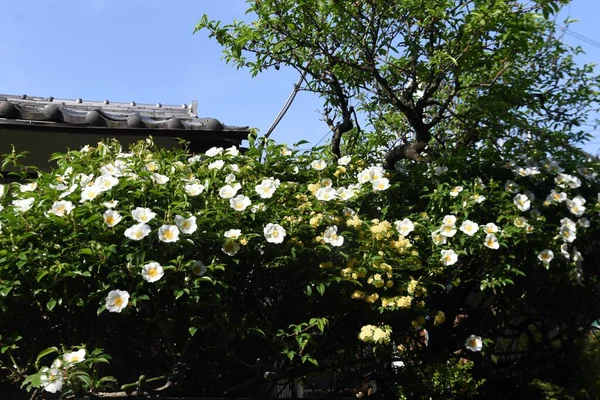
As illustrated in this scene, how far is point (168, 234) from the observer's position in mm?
2352

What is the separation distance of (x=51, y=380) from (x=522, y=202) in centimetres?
238

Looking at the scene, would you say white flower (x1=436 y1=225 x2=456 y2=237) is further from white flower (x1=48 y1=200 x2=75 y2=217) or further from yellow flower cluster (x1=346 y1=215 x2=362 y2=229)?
white flower (x1=48 y1=200 x2=75 y2=217)

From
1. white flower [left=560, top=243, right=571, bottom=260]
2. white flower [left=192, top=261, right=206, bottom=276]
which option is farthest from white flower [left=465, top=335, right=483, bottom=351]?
white flower [left=192, top=261, right=206, bottom=276]

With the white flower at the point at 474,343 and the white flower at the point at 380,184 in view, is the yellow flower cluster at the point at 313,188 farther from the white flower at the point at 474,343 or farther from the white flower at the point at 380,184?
the white flower at the point at 474,343

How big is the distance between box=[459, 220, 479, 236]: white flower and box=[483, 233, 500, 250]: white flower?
0.07 metres

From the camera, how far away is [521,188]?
326cm

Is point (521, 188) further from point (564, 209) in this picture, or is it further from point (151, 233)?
point (151, 233)

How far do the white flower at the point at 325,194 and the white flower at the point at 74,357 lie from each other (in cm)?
128

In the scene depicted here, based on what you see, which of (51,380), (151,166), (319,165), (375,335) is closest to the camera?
(51,380)

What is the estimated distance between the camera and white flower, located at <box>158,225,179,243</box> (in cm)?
233

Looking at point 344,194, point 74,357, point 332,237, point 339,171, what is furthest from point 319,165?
point 74,357

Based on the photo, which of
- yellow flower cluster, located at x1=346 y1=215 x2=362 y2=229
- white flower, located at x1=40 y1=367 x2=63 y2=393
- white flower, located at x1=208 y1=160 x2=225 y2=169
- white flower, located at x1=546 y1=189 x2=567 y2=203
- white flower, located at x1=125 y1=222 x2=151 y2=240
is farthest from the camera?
white flower, located at x1=546 y1=189 x2=567 y2=203

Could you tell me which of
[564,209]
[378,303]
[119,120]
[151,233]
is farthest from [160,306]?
[564,209]

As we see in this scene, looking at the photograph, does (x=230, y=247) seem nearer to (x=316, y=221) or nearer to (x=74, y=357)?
(x=316, y=221)
